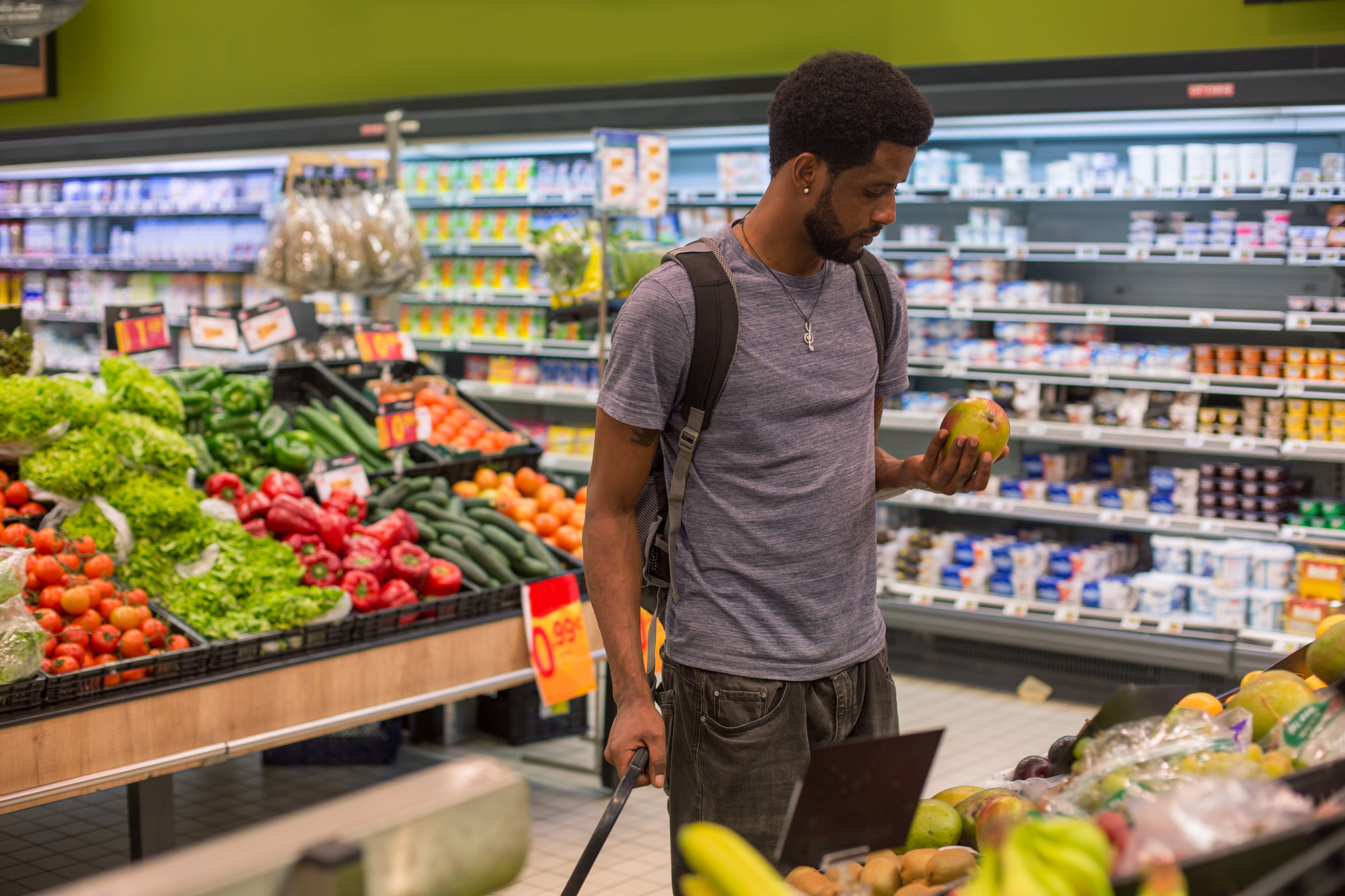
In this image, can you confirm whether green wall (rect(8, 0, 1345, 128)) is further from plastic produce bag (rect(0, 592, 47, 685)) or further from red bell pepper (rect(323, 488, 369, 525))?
plastic produce bag (rect(0, 592, 47, 685))

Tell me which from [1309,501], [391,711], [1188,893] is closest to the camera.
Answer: [1188,893]

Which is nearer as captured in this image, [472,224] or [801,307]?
[801,307]

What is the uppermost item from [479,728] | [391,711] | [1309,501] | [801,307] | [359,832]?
[801,307]

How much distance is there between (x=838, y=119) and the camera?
1702 millimetres

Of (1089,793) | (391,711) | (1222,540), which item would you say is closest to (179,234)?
(391,711)

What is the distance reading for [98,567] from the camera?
3.03m

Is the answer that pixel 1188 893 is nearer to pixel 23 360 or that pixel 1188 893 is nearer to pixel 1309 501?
pixel 23 360

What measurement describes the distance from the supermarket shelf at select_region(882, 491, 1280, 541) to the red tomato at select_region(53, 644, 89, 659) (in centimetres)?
303

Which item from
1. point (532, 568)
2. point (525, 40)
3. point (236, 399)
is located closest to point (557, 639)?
point (532, 568)

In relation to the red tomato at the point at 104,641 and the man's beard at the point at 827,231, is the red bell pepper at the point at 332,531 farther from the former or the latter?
the man's beard at the point at 827,231

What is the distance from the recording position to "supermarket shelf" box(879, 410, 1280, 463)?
16.2 ft

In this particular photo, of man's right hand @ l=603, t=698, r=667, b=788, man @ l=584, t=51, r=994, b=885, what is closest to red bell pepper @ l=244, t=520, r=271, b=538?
man @ l=584, t=51, r=994, b=885

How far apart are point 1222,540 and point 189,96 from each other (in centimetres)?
805

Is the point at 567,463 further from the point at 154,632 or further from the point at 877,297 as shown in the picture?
the point at 877,297
